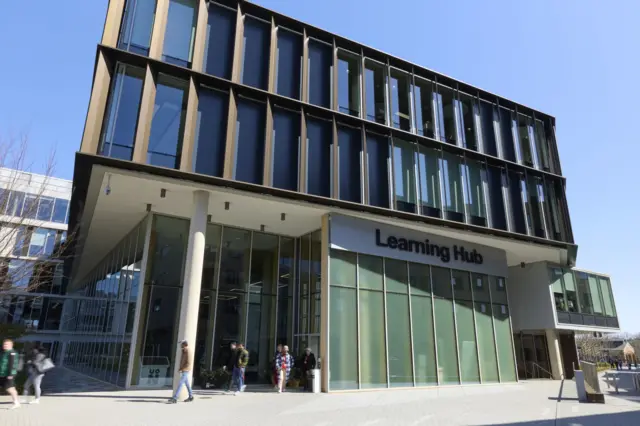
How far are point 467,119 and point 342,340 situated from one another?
42.3 feet

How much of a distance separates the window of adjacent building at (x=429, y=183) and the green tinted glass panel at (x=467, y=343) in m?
4.66

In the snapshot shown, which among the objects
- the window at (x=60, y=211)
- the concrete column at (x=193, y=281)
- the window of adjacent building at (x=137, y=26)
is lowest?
the concrete column at (x=193, y=281)

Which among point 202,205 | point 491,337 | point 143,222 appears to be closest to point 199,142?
point 202,205

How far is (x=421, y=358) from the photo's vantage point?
18.4m

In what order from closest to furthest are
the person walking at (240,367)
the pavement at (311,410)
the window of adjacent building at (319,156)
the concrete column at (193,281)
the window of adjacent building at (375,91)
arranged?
the pavement at (311,410) → the concrete column at (193,281) → the person walking at (240,367) → the window of adjacent building at (319,156) → the window of adjacent building at (375,91)

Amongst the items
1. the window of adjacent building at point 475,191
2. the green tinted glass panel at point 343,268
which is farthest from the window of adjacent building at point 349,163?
the window of adjacent building at point 475,191

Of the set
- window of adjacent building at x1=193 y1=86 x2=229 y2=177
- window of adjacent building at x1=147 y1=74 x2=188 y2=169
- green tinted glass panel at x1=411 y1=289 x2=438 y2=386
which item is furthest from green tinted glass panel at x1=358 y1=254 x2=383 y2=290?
window of adjacent building at x1=147 y1=74 x2=188 y2=169

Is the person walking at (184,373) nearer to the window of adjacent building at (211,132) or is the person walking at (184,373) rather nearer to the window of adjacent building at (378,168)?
the window of adjacent building at (211,132)

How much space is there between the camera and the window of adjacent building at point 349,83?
730 inches

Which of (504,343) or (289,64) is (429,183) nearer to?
(289,64)

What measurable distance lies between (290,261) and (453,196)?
26.6 ft

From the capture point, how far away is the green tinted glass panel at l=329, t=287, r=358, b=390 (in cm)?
1595

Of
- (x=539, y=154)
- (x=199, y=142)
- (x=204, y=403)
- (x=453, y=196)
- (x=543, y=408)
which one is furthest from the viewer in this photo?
(x=539, y=154)

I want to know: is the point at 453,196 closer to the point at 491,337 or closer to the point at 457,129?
the point at 457,129
